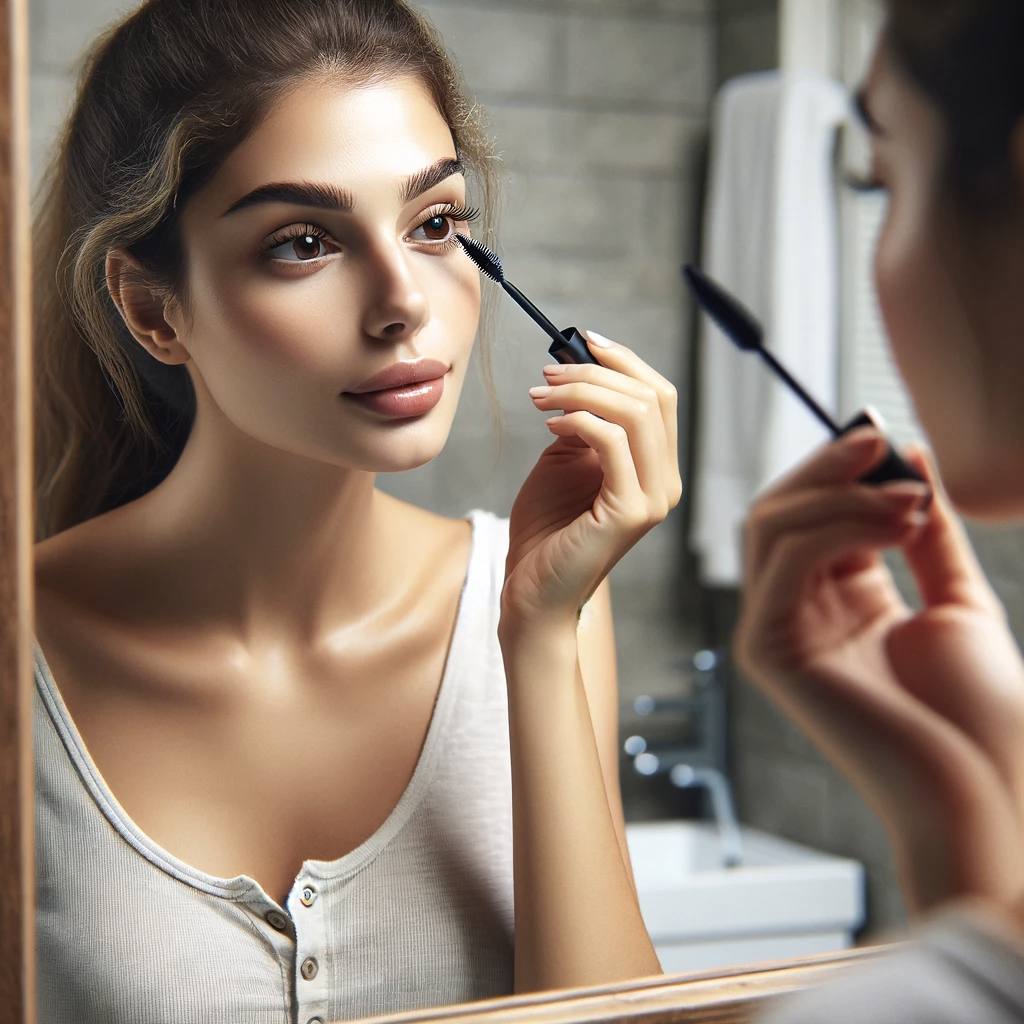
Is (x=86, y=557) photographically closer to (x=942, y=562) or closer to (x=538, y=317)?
(x=538, y=317)

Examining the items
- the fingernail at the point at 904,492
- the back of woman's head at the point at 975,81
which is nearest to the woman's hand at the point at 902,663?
the fingernail at the point at 904,492

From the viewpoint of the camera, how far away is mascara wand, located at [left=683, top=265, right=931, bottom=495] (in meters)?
0.34

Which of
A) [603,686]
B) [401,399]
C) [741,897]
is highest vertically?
[401,399]

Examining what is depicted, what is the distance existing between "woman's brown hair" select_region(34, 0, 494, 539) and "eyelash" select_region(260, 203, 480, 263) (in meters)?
0.02

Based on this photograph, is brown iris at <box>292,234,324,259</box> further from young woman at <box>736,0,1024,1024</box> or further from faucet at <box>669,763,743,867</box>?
faucet at <box>669,763,743,867</box>

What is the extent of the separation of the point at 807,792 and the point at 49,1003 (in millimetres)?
299

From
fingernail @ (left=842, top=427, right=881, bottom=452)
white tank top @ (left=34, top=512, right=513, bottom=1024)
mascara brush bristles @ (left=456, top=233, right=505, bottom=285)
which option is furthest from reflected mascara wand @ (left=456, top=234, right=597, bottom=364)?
white tank top @ (left=34, top=512, right=513, bottom=1024)

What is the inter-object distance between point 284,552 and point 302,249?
124mm

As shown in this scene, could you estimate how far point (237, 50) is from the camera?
0.38 m

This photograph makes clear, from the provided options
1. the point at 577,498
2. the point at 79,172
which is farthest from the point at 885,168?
the point at 79,172

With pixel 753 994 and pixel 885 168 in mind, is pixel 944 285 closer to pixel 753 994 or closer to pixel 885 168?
pixel 885 168

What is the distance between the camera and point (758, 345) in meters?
0.38

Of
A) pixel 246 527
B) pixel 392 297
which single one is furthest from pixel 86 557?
pixel 392 297

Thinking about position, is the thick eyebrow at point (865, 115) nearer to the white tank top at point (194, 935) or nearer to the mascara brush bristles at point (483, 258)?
the mascara brush bristles at point (483, 258)
